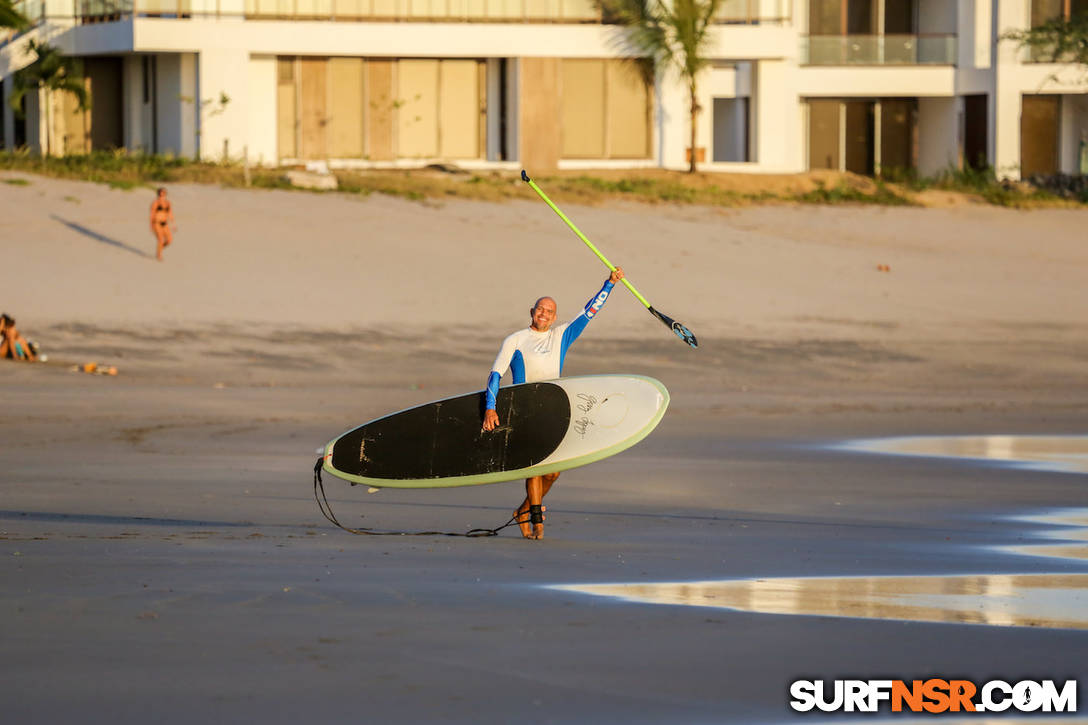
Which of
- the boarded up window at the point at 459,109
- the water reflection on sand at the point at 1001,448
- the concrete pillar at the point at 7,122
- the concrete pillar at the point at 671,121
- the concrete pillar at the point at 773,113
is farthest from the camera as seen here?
the concrete pillar at the point at 7,122

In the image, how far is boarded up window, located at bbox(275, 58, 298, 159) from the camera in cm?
3875

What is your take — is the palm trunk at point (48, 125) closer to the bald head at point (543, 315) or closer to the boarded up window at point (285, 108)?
the boarded up window at point (285, 108)

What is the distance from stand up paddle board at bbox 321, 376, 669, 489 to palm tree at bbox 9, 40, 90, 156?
101 feet

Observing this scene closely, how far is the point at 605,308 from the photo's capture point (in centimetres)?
2545

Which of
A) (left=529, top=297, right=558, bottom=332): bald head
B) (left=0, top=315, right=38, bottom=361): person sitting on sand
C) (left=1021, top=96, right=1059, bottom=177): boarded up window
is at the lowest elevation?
(left=0, top=315, right=38, bottom=361): person sitting on sand

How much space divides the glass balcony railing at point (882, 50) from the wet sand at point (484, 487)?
Result: 350 inches

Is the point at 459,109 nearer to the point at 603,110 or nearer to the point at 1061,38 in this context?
the point at 603,110

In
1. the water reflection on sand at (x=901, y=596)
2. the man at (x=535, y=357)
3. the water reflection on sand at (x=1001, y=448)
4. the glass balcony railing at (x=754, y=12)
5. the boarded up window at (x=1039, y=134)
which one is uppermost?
the glass balcony railing at (x=754, y=12)

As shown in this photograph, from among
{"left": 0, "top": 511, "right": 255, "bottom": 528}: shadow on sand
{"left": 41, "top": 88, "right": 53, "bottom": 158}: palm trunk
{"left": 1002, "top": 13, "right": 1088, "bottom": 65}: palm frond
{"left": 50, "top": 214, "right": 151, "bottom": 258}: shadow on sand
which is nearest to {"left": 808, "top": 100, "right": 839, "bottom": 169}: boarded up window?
{"left": 1002, "top": 13, "right": 1088, "bottom": 65}: palm frond

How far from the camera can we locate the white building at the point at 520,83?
38062 millimetres

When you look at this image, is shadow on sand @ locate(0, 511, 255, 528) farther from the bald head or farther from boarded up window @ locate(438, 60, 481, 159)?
boarded up window @ locate(438, 60, 481, 159)

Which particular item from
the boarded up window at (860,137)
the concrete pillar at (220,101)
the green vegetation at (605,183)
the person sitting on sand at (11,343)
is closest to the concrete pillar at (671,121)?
the green vegetation at (605,183)

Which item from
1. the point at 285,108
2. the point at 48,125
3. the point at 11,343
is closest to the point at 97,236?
the point at 11,343

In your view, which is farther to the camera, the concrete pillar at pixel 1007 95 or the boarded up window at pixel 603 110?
the concrete pillar at pixel 1007 95
